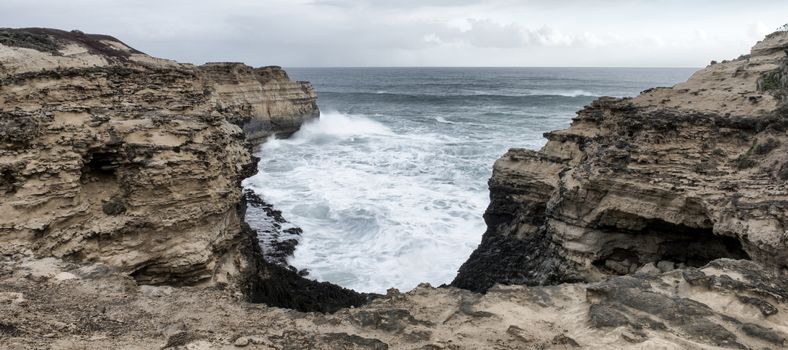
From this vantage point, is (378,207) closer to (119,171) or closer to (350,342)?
(119,171)

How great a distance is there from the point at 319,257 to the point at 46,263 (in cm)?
1015

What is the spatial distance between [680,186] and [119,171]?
927cm

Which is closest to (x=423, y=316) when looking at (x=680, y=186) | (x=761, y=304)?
(x=761, y=304)

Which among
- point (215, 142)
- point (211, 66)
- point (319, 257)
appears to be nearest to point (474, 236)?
point (319, 257)

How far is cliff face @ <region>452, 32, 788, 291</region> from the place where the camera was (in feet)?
27.3

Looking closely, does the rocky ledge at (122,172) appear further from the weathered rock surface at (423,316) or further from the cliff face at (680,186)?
the cliff face at (680,186)

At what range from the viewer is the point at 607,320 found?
5129mm

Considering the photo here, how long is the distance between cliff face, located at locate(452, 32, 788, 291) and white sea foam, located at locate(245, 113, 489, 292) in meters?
3.82

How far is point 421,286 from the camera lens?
6773mm

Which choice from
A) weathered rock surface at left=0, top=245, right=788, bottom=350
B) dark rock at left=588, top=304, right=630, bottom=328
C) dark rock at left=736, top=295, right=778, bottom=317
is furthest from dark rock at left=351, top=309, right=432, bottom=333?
dark rock at left=736, top=295, right=778, bottom=317

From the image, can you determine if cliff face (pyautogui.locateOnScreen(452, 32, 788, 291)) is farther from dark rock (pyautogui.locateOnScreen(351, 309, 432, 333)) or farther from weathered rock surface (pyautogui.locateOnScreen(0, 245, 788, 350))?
dark rock (pyautogui.locateOnScreen(351, 309, 432, 333))

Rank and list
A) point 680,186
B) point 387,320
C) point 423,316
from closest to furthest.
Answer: point 387,320 → point 423,316 → point 680,186

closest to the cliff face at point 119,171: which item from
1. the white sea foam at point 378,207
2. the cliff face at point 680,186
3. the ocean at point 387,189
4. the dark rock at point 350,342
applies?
the dark rock at point 350,342

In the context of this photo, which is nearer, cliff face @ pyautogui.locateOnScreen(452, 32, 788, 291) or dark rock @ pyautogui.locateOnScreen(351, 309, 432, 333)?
dark rock @ pyautogui.locateOnScreen(351, 309, 432, 333)
